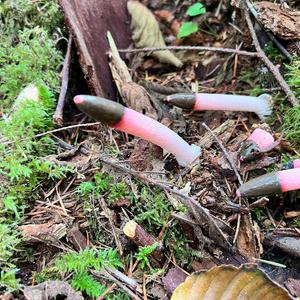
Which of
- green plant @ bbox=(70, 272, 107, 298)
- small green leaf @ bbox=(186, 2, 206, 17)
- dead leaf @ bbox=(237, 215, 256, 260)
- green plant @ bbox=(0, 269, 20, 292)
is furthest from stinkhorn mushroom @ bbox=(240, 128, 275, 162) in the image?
green plant @ bbox=(0, 269, 20, 292)

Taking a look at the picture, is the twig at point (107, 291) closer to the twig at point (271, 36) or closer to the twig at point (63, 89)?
the twig at point (63, 89)

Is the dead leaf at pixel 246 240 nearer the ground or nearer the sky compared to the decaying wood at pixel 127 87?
nearer the ground

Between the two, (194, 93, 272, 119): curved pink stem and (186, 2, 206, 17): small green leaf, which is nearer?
(194, 93, 272, 119): curved pink stem

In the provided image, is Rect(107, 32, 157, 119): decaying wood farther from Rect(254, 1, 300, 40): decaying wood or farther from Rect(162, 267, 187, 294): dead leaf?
Rect(162, 267, 187, 294): dead leaf

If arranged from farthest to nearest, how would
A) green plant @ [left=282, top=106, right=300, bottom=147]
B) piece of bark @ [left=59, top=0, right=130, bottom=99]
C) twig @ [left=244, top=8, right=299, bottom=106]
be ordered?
piece of bark @ [left=59, top=0, right=130, bottom=99] → twig @ [left=244, top=8, right=299, bottom=106] → green plant @ [left=282, top=106, right=300, bottom=147]

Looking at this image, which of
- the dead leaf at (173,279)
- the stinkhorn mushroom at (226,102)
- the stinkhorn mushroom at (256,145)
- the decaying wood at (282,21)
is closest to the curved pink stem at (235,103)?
the stinkhorn mushroom at (226,102)

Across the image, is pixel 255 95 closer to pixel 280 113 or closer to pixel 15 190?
pixel 280 113

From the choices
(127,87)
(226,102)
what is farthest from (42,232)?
(226,102)

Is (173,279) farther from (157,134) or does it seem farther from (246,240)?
(157,134)
